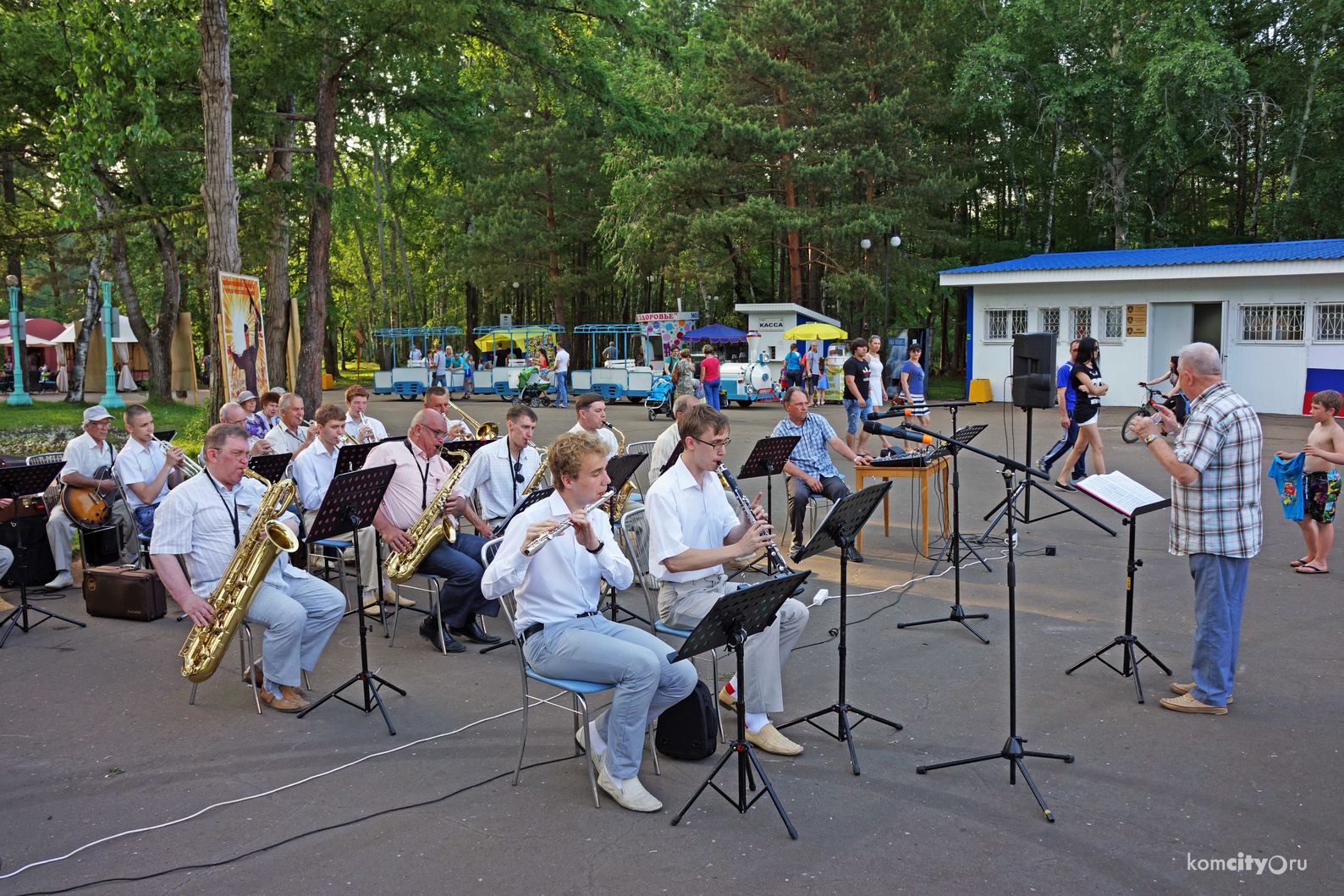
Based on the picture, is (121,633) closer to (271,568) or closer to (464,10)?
(271,568)

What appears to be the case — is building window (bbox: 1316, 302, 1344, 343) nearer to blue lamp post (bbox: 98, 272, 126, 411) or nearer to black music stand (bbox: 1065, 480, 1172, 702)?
black music stand (bbox: 1065, 480, 1172, 702)

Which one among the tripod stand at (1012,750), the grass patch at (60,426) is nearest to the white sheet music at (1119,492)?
the tripod stand at (1012,750)

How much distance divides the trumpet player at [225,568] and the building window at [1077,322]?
76.8ft

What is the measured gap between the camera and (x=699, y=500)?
5.05 meters

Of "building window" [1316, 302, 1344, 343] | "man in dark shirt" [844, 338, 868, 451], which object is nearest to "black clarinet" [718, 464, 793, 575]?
"man in dark shirt" [844, 338, 868, 451]

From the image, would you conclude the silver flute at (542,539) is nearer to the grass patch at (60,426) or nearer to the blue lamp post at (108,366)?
the grass patch at (60,426)

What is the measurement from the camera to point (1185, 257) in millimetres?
24281

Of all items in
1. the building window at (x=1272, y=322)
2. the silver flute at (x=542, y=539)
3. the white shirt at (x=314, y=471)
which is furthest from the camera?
the building window at (x=1272, y=322)

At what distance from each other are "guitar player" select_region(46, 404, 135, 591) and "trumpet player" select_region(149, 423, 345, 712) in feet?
9.86

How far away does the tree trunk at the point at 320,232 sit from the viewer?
663 inches

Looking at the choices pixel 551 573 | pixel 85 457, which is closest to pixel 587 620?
pixel 551 573

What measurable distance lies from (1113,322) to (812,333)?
7.88m

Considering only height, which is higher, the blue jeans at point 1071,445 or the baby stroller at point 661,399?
the baby stroller at point 661,399

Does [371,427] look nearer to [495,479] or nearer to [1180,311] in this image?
[495,479]
